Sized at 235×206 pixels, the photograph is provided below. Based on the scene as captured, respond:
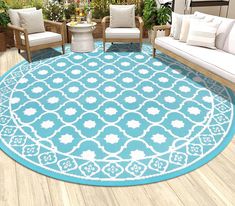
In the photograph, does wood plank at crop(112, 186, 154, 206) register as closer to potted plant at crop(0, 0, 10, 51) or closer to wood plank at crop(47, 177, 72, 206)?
wood plank at crop(47, 177, 72, 206)

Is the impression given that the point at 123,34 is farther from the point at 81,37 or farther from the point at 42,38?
the point at 42,38

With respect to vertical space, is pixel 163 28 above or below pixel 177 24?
below

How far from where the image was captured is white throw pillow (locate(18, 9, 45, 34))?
18.0 feet

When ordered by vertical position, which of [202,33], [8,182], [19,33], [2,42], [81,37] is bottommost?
[8,182]

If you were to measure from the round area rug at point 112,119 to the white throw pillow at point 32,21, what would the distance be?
77 centimetres

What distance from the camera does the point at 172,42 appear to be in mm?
5094

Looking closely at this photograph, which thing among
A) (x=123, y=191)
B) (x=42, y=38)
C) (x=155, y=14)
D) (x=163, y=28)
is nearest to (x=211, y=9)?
(x=155, y=14)

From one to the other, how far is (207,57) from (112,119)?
6.19 feet

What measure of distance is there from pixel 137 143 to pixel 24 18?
384 centimetres

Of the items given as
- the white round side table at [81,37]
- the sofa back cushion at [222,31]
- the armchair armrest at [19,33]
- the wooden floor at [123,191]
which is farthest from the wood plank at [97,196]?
the white round side table at [81,37]

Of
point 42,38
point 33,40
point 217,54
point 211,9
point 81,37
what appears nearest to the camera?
point 217,54

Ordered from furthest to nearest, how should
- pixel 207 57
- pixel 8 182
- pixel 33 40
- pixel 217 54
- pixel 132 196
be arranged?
pixel 33 40
pixel 217 54
pixel 207 57
pixel 8 182
pixel 132 196

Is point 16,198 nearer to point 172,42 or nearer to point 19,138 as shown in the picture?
point 19,138

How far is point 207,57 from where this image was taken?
4273 millimetres
